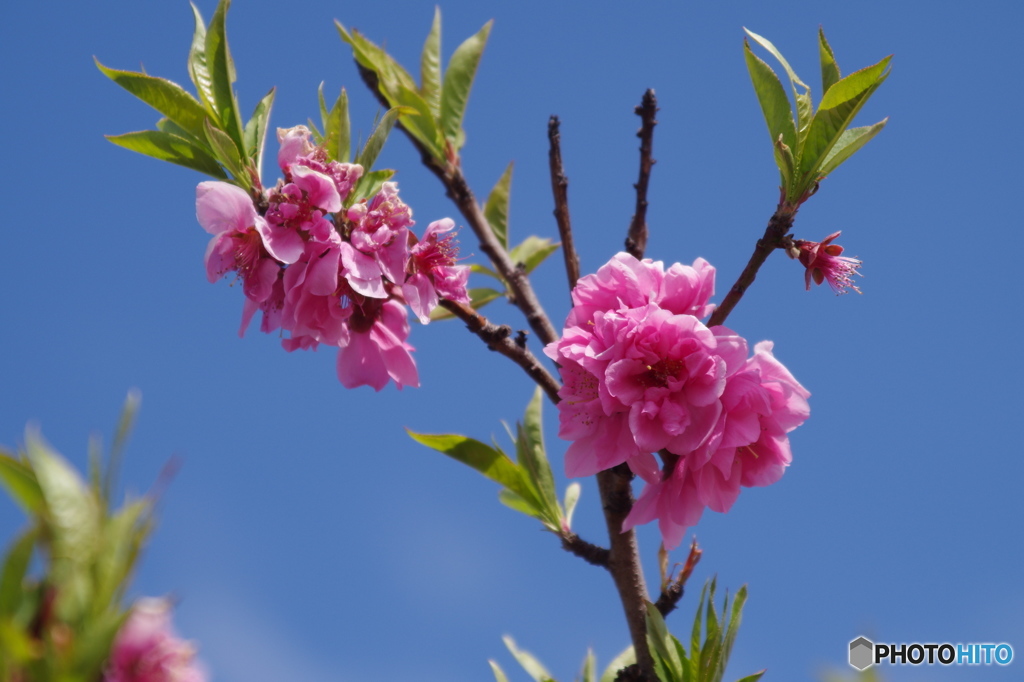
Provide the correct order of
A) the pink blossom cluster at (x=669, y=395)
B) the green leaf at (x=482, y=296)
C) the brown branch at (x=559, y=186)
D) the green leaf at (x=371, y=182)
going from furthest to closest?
the green leaf at (x=482, y=296), the brown branch at (x=559, y=186), the green leaf at (x=371, y=182), the pink blossom cluster at (x=669, y=395)

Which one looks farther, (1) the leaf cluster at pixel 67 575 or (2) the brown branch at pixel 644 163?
(2) the brown branch at pixel 644 163

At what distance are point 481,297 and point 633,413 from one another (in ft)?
3.72

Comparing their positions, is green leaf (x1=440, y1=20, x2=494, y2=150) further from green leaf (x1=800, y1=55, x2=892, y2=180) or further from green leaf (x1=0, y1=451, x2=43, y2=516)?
green leaf (x1=0, y1=451, x2=43, y2=516)

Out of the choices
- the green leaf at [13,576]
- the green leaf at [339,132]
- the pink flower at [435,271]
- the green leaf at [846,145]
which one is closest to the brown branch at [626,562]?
the pink flower at [435,271]

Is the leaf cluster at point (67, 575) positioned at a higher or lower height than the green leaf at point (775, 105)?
lower

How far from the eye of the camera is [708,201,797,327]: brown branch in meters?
1.95

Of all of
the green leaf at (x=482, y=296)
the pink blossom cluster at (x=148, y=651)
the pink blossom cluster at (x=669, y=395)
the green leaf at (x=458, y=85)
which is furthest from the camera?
the green leaf at (x=482, y=296)

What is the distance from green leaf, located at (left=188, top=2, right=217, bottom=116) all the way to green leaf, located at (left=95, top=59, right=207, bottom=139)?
0.03 meters

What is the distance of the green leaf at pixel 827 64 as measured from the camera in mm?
2008

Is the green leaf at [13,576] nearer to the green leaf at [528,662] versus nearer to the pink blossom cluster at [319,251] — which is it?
the pink blossom cluster at [319,251]

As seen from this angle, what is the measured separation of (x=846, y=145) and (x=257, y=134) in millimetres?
1448

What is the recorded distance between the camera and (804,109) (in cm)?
204

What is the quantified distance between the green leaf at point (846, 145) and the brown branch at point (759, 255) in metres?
0.13

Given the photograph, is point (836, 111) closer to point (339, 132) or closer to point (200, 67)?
point (339, 132)
